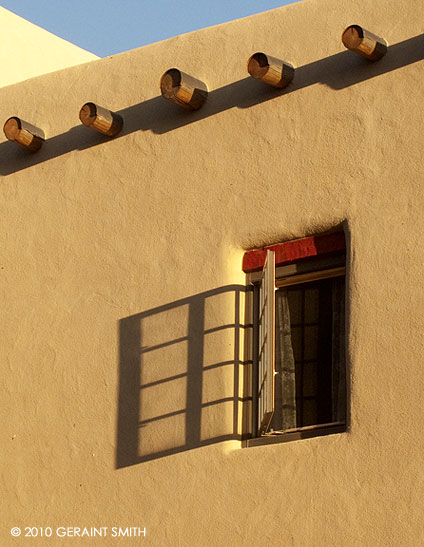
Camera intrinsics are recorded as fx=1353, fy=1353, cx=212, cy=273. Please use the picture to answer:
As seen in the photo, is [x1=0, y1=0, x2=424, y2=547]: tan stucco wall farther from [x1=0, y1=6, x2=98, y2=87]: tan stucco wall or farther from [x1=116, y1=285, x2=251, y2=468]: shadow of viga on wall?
[x1=0, y1=6, x2=98, y2=87]: tan stucco wall

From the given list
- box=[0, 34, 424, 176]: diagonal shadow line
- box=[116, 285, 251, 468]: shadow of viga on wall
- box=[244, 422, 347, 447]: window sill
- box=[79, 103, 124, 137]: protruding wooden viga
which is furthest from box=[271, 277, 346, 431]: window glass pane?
box=[79, 103, 124, 137]: protruding wooden viga

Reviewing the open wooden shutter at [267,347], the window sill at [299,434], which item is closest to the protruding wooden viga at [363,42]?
the open wooden shutter at [267,347]

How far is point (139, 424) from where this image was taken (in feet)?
26.3

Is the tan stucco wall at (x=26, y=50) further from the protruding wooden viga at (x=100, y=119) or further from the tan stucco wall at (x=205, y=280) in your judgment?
the protruding wooden viga at (x=100, y=119)

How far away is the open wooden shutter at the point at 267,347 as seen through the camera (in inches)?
286

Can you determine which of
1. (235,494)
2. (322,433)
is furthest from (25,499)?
(322,433)

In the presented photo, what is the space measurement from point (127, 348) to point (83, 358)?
0.33 m

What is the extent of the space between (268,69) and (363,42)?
0.63 metres

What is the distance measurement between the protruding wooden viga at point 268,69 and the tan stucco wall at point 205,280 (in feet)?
0.47

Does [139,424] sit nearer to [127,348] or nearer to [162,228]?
[127,348]

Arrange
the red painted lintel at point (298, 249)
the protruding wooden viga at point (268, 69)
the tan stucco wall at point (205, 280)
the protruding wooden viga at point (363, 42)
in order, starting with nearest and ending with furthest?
1. the tan stucco wall at point (205, 280)
2. the protruding wooden viga at point (363, 42)
3. the red painted lintel at point (298, 249)
4. the protruding wooden viga at point (268, 69)

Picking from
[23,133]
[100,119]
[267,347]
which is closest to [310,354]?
[267,347]

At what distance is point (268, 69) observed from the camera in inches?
311

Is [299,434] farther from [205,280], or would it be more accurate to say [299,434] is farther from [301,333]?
[205,280]
